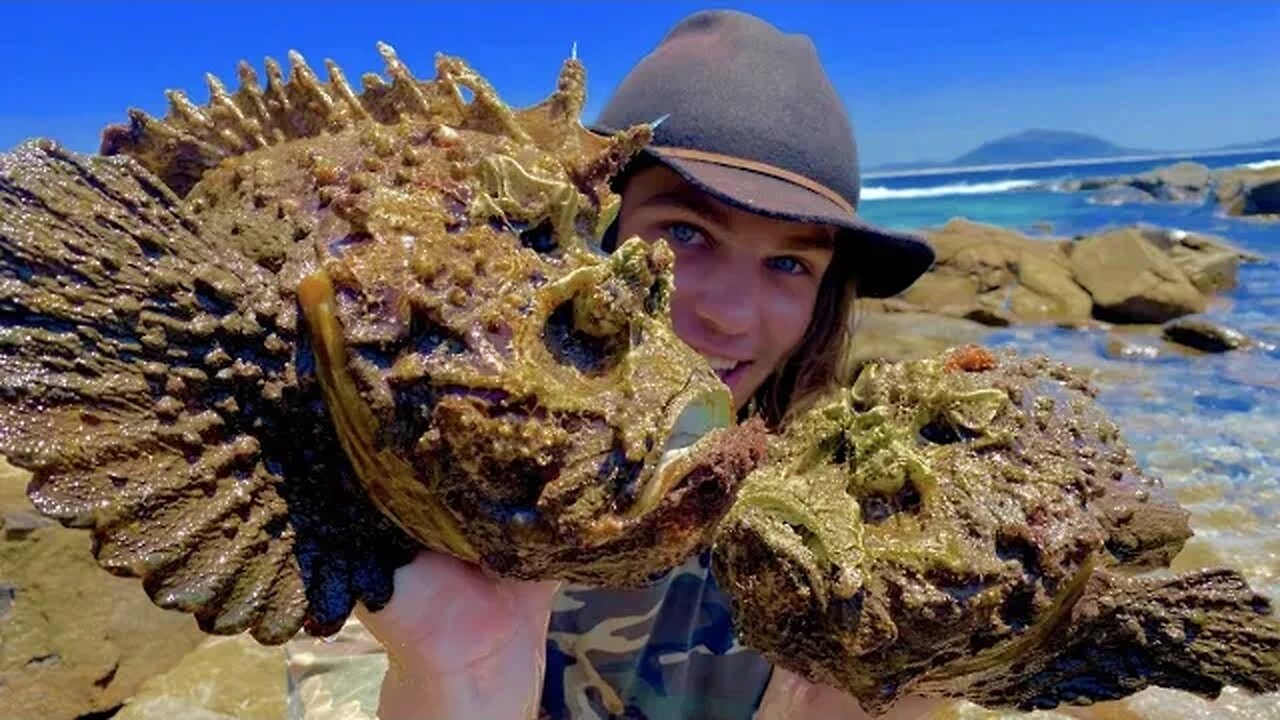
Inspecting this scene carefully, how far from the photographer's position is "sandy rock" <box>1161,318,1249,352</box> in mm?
14266

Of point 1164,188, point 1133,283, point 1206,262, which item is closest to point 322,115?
point 1133,283

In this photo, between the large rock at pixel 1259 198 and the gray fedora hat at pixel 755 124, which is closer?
the gray fedora hat at pixel 755 124

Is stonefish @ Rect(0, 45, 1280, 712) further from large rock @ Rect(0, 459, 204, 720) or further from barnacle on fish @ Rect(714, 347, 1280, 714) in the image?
large rock @ Rect(0, 459, 204, 720)

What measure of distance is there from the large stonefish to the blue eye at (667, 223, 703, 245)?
1.80 metres

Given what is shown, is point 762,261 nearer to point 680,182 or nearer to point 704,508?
point 680,182

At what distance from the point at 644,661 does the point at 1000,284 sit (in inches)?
706

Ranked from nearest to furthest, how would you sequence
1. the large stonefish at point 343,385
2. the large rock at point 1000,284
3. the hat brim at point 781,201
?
the large stonefish at point 343,385 < the hat brim at point 781,201 < the large rock at point 1000,284

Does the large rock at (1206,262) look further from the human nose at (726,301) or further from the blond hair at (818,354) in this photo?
the human nose at (726,301)

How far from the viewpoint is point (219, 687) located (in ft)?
16.9

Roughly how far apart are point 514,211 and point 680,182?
6.32ft

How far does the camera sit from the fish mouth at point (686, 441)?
1830mm

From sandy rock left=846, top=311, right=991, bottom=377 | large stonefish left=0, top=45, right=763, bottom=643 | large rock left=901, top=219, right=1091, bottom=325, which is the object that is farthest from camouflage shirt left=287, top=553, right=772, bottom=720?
large rock left=901, top=219, right=1091, bottom=325

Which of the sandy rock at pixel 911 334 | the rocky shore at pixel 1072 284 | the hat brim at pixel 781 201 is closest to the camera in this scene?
the hat brim at pixel 781 201

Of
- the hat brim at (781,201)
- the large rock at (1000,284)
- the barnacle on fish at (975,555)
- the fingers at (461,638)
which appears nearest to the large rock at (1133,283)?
the large rock at (1000,284)
